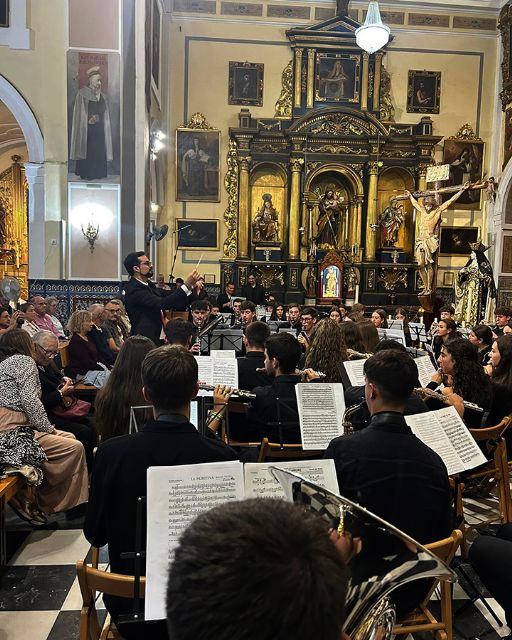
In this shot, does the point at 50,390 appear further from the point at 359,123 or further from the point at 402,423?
the point at 359,123

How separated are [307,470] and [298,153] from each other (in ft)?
47.2

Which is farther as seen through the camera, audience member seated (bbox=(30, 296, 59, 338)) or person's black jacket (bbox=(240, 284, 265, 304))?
person's black jacket (bbox=(240, 284, 265, 304))

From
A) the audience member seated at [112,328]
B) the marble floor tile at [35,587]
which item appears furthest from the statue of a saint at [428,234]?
the marble floor tile at [35,587]

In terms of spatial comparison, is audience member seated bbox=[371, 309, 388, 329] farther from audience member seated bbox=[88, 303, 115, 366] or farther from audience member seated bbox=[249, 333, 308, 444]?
audience member seated bbox=[249, 333, 308, 444]

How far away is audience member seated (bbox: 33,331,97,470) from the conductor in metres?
1.24

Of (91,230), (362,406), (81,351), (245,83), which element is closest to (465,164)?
(245,83)

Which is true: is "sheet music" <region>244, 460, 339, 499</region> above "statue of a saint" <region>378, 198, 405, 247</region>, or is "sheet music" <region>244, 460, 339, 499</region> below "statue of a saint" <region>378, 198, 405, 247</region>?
below

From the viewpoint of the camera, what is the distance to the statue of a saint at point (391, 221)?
15734 millimetres

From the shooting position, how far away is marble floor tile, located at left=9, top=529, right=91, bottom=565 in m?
3.42

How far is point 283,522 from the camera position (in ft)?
2.40

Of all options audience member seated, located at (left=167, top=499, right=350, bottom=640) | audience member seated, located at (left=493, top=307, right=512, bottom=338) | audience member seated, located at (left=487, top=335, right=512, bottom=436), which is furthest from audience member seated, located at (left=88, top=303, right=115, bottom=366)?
audience member seated, located at (left=167, top=499, right=350, bottom=640)

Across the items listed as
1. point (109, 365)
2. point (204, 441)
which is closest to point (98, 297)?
point (109, 365)

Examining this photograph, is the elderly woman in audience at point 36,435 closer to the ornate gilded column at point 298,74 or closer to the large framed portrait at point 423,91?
the ornate gilded column at point 298,74

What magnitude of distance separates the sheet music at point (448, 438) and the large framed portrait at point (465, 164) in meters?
14.6
